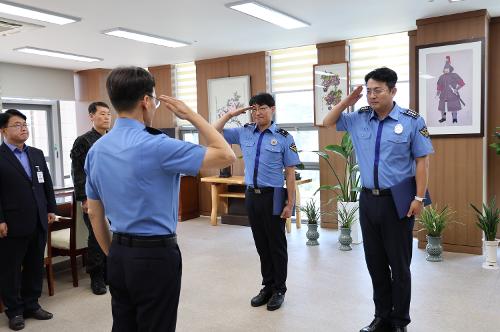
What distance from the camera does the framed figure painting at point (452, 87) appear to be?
187 inches

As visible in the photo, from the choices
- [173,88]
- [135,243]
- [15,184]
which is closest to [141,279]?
[135,243]

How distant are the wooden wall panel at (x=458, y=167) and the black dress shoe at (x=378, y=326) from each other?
248 cm

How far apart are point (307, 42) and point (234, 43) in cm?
105

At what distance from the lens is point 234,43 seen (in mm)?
6172

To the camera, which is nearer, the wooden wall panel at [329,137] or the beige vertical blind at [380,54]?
the beige vertical blind at [380,54]

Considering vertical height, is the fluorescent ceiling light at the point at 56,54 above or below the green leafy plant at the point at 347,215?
above

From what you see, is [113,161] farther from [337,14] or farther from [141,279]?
[337,14]

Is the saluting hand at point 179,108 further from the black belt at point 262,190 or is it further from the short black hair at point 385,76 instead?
the black belt at point 262,190

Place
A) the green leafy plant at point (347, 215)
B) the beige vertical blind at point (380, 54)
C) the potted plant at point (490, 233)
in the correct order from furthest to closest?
the beige vertical blind at point (380, 54)
the green leafy plant at point (347, 215)
the potted plant at point (490, 233)

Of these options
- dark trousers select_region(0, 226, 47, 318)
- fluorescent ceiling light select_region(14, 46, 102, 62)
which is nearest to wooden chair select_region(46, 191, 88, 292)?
dark trousers select_region(0, 226, 47, 318)

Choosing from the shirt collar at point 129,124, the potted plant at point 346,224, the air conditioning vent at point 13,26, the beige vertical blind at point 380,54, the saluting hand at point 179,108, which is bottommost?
the potted plant at point 346,224

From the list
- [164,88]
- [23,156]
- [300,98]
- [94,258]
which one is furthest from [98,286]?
[164,88]

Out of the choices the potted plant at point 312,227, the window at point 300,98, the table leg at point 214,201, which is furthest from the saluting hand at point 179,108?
the table leg at point 214,201

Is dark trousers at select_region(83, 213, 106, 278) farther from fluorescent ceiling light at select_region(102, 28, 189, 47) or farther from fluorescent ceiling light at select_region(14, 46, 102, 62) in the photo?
fluorescent ceiling light at select_region(14, 46, 102, 62)
